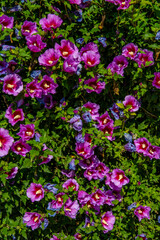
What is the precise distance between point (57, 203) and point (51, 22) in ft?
5.99

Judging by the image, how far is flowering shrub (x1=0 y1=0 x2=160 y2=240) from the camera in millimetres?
2277

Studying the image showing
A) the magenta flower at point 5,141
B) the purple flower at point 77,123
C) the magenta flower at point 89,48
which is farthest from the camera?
the magenta flower at point 89,48

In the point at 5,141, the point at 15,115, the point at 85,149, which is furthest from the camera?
the point at 85,149

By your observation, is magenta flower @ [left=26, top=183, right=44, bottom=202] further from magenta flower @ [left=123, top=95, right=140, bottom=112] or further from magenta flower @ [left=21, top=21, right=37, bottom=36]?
magenta flower @ [left=21, top=21, right=37, bottom=36]

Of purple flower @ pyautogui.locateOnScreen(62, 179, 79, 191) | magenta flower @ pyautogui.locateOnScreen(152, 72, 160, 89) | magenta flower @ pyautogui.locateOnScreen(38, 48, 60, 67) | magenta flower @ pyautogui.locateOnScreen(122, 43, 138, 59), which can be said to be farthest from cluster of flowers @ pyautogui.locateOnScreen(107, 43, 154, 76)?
purple flower @ pyautogui.locateOnScreen(62, 179, 79, 191)

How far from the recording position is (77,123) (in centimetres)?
229

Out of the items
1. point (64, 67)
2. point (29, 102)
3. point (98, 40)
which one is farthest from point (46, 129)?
point (98, 40)

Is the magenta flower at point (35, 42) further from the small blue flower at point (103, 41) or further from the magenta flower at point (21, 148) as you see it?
the magenta flower at point (21, 148)

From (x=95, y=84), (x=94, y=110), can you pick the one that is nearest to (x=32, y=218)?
(x=94, y=110)

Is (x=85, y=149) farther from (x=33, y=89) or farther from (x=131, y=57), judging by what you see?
(x=131, y=57)

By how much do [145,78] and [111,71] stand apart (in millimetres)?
390

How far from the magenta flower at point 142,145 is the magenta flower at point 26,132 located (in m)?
A: 1.12

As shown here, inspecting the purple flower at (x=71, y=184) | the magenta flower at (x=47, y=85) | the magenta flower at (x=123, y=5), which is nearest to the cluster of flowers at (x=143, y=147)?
the purple flower at (x=71, y=184)

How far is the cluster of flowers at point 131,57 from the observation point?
7.82 feet
